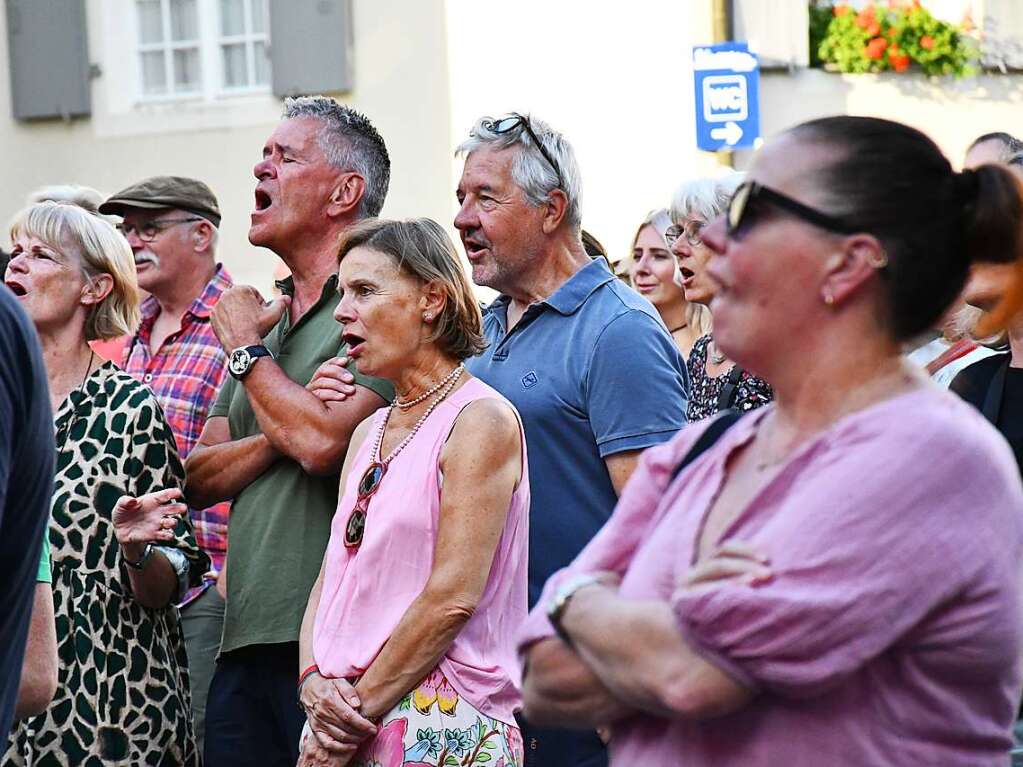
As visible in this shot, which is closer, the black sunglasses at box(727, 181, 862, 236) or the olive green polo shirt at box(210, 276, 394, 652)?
the black sunglasses at box(727, 181, 862, 236)

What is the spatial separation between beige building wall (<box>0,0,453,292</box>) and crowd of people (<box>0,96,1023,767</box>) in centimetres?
645

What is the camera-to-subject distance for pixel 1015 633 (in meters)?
2.11

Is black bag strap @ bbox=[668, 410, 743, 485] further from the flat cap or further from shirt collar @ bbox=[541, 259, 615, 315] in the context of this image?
the flat cap

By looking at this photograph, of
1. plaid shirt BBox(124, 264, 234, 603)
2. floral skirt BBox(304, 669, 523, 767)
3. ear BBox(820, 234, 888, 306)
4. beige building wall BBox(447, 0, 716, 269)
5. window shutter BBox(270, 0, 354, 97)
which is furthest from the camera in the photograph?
window shutter BBox(270, 0, 354, 97)

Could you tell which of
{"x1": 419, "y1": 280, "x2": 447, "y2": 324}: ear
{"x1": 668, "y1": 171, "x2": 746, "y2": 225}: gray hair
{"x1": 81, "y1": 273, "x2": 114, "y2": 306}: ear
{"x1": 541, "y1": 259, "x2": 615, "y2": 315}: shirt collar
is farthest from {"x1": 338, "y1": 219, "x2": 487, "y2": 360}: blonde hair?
{"x1": 668, "y1": 171, "x2": 746, "y2": 225}: gray hair

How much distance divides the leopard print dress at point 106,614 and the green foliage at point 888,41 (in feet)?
33.4

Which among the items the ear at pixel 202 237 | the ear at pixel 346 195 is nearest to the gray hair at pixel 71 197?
the ear at pixel 202 237

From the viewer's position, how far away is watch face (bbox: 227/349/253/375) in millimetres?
4535

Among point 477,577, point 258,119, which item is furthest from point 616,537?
point 258,119

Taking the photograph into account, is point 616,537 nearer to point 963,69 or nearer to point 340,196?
point 340,196

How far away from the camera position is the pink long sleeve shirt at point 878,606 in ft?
6.57

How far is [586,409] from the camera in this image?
4.20m

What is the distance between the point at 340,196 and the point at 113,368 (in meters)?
0.80

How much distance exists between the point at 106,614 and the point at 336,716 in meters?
0.98
